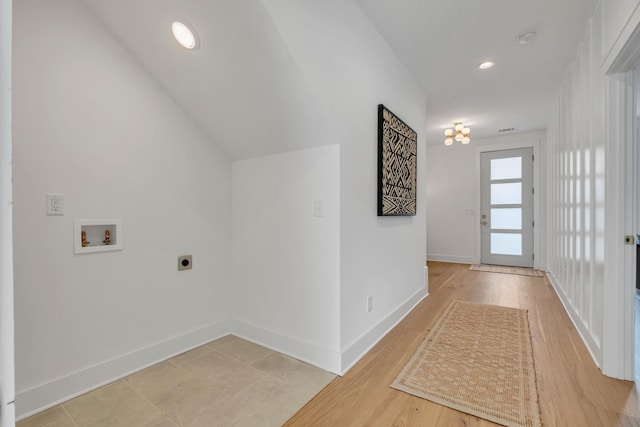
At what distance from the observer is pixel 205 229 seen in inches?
96.0

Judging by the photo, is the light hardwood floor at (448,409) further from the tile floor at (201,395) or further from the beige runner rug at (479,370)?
the tile floor at (201,395)

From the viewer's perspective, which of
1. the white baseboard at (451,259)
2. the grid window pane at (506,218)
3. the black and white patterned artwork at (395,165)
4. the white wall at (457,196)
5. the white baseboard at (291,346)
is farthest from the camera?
the white baseboard at (451,259)

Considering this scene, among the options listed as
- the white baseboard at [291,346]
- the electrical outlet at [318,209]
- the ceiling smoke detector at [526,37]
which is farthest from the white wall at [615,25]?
the white baseboard at [291,346]

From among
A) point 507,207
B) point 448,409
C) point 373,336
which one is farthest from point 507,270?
point 448,409

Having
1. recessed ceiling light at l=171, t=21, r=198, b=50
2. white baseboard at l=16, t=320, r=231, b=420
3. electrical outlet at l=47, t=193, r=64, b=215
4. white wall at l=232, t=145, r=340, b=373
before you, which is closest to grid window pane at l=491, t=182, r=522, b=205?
white wall at l=232, t=145, r=340, b=373

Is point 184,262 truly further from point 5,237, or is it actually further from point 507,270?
point 507,270

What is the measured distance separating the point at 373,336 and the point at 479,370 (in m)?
0.74

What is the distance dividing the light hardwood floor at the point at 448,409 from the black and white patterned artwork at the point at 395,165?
1041mm

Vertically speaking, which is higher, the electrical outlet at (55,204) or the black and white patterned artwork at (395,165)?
the black and white patterned artwork at (395,165)

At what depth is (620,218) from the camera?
6.01 feet

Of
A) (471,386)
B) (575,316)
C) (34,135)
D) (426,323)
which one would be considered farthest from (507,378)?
(34,135)

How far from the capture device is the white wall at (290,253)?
2.00m

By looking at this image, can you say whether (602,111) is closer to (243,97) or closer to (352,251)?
(352,251)

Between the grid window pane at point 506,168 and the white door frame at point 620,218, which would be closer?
the white door frame at point 620,218
